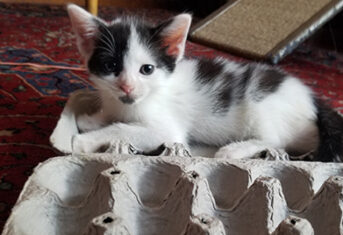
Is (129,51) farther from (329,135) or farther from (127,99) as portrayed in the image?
(329,135)

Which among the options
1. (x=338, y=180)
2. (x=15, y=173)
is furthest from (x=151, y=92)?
(x=338, y=180)

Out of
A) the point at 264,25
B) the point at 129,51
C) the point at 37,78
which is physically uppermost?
the point at 129,51

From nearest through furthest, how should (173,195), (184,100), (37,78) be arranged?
1. (173,195)
2. (184,100)
3. (37,78)

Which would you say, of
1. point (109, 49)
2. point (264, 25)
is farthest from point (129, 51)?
point (264, 25)

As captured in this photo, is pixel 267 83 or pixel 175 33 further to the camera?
pixel 267 83

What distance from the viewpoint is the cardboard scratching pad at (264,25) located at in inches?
78.3

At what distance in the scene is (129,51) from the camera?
1044 millimetres

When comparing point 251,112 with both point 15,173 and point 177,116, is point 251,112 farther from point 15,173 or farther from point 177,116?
point 15,173

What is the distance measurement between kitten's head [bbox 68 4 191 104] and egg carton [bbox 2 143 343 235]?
15.3 inches

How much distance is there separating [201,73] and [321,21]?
1.08m

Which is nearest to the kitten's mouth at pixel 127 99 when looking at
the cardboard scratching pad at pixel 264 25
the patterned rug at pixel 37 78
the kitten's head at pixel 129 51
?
the kitten's head at pixel 129 51

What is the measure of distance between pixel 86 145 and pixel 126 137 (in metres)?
0.12

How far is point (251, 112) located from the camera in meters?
1.17

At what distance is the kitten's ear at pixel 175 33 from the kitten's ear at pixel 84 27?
0.61ft
